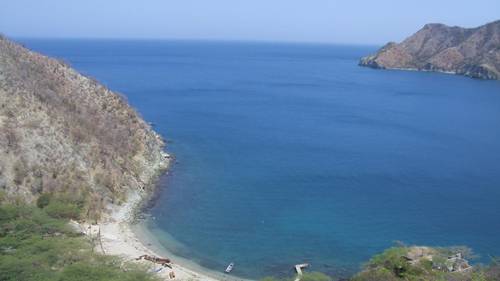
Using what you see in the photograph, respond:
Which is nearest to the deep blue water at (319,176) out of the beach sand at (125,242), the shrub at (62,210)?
the beach sand at (125,242)

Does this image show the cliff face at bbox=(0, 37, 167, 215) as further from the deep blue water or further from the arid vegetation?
the arid vegetation

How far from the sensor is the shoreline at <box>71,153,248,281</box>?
124 feet

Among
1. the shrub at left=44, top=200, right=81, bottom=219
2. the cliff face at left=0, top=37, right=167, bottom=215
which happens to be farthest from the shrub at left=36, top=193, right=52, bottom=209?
the cliff face at left=0, top=37, right=167, bottom=215

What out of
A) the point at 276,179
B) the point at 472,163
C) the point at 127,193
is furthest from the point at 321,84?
the point at 127,193

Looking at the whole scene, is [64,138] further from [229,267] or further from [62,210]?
[229,267]

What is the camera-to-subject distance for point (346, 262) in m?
41.9

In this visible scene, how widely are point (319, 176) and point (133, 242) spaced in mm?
28239

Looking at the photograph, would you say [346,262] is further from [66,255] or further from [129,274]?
[66,255]

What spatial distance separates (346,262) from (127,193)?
75.4 ft

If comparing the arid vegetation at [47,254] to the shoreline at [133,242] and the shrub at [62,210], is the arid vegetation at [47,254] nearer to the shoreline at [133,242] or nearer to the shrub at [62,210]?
the shrub at [62,210]

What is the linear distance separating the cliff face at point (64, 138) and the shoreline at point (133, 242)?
6.22ft

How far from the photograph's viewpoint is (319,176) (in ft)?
208

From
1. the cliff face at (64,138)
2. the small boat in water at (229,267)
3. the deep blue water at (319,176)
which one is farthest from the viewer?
the cliff face at (64,138)

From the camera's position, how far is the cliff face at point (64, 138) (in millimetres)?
45781
